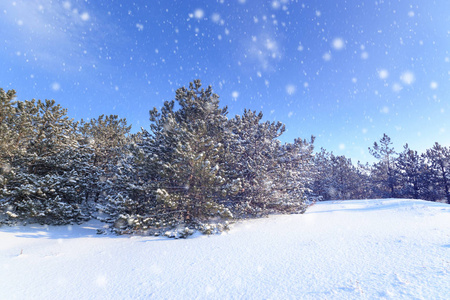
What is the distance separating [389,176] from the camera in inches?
1398

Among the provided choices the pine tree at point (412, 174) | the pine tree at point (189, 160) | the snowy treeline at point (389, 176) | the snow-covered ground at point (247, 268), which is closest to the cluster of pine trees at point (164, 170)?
the pine tree at point (189, 160)

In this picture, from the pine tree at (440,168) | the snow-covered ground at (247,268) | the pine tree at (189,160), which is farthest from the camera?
the pine tree at (440,168)

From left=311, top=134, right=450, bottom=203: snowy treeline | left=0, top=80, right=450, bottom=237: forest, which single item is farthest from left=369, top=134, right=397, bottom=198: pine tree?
left=0, top=80, right=450, bottom=237: forest

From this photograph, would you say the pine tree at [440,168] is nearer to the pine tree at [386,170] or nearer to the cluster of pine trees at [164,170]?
the pine tree at [386,170]

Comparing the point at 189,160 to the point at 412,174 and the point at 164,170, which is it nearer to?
the point at 164,170

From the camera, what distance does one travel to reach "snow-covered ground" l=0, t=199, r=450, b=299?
12.8 ft

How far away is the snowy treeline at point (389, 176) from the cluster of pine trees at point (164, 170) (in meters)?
20.5

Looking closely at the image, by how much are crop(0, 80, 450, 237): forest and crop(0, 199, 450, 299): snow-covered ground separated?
301 centimetres

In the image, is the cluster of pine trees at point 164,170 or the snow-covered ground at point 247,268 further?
the cluster of pine trees at point 164,170

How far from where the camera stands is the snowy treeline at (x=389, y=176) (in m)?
32.3

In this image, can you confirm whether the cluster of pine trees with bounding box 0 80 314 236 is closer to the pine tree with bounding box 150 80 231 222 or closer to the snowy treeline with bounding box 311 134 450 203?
the pine tree with bounding box 150 80 231 222

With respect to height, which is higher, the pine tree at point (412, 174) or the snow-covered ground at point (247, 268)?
the pine tree at point (412, 174)

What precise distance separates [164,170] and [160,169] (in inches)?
33.0

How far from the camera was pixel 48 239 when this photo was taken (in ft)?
34.4
